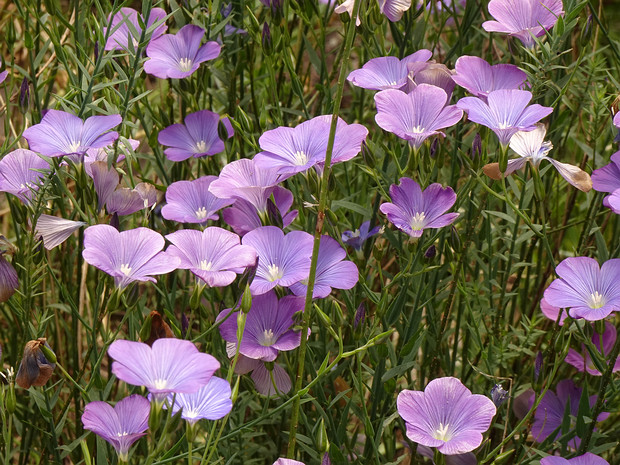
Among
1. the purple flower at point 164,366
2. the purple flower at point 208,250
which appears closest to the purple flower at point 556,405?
the purple flower at point 208,250

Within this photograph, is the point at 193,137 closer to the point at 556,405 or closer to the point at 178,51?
the point at 178,51

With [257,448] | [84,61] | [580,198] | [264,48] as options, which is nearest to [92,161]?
[84,61]

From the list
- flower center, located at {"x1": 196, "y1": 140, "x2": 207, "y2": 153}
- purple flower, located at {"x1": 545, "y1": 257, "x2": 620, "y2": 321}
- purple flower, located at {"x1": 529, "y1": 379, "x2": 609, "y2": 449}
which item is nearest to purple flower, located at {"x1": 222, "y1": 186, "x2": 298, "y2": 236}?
flower center, located at {"x1": 196, "y1": 140, "x2": 207, "y2": 153}

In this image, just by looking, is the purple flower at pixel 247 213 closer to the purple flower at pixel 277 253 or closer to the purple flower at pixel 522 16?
the purple flower at pixel 277 253

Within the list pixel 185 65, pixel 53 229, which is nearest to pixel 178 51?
pixel 185 65

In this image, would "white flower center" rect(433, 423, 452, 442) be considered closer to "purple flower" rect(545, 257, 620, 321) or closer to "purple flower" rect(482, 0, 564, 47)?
"purple flower" rect(545, 257, 620, 321)

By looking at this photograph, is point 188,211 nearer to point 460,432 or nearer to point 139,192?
point 139,192
